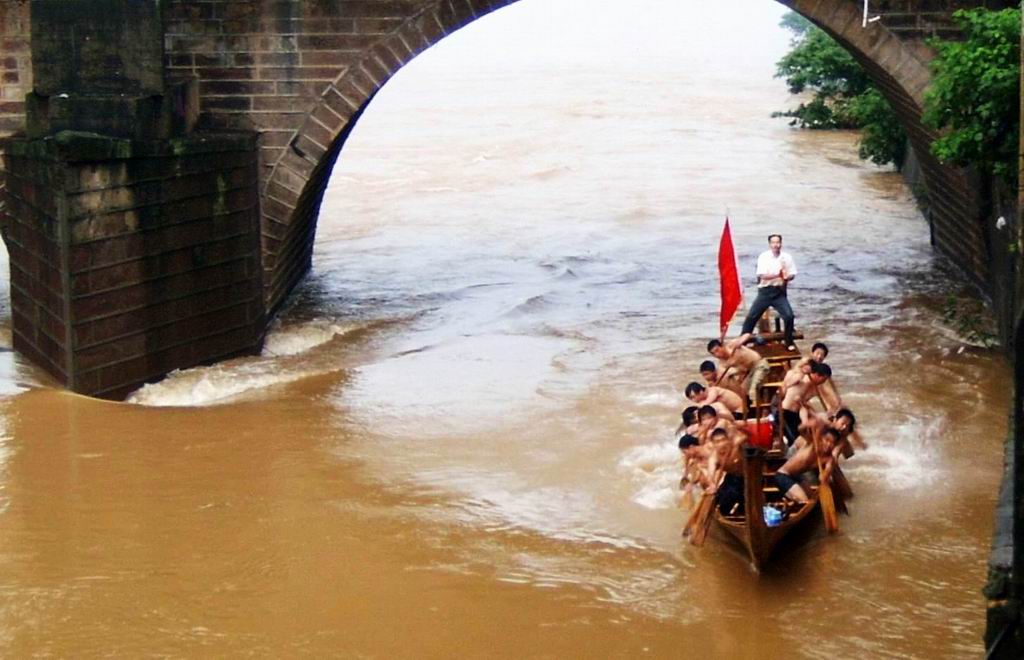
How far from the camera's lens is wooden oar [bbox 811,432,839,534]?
11913 millimetres

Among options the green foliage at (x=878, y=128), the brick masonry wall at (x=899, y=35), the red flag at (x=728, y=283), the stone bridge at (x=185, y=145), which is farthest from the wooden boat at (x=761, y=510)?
the green foliage at (x=878, y=128)

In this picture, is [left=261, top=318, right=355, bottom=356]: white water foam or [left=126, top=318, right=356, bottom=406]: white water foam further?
[left=261, top=318, right=355, bottom=356]: white water foam

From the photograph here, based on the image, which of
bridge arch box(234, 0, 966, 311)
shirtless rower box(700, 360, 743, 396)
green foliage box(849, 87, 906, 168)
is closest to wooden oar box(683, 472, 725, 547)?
shirtless rower box(700, 360, 743, 396)

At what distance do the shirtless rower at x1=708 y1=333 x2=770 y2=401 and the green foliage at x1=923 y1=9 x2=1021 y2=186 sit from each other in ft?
8.60

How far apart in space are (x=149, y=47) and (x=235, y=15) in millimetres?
1210

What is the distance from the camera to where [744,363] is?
1412 cm

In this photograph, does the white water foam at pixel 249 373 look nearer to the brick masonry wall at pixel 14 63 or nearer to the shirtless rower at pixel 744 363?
the brick masonry wall at pixel 14 63

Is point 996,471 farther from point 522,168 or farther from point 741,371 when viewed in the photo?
point 522,168

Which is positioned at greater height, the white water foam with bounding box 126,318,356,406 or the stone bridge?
the stone bridge

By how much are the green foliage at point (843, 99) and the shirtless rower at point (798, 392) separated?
1024 cm

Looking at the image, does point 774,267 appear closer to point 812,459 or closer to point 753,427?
point 753,427

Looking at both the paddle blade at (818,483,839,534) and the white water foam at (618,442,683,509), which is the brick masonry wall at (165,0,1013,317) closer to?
the white water foam at (618,442,683,509)

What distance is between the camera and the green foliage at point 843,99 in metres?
26.3

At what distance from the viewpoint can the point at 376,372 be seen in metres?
17.3
